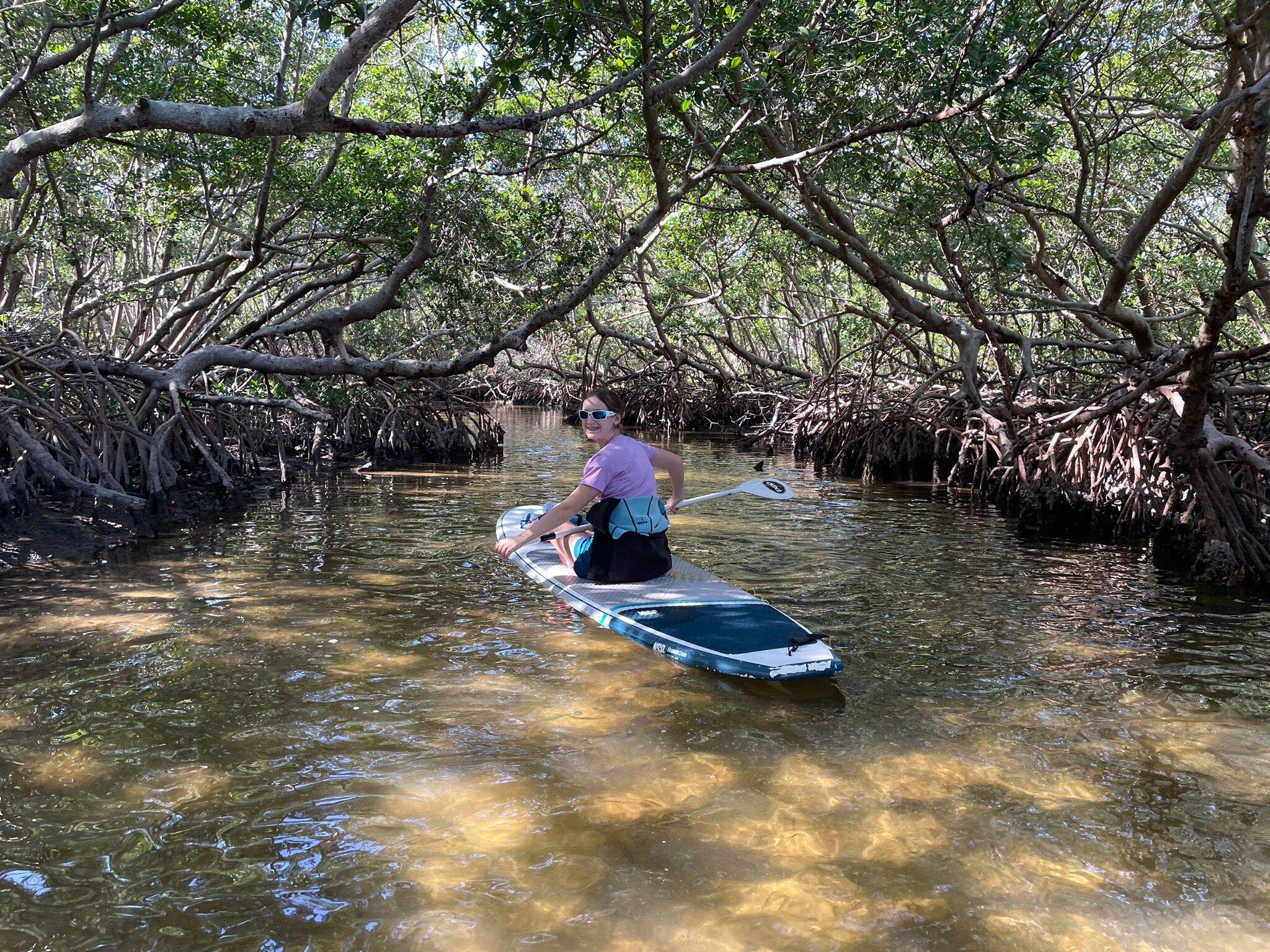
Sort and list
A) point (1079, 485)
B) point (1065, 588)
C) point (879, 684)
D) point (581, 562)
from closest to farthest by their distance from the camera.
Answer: point (879, 684) < point (581, 562) < point (1065, 588) < point (1079, 485)

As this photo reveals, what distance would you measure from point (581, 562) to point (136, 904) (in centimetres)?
304

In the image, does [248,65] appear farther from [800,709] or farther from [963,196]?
[800,709]

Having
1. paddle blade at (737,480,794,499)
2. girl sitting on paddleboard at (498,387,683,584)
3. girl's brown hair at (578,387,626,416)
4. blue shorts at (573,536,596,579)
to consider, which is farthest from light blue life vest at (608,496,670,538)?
paddle blade at (737,480,794,499)

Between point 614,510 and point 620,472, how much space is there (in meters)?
0.25

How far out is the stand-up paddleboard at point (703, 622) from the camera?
12.2 feet

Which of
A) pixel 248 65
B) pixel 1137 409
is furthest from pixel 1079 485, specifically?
pixel 248 65

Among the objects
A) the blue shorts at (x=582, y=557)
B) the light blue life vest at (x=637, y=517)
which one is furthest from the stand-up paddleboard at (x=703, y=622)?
the light blue life vest at (x=637, y=517)

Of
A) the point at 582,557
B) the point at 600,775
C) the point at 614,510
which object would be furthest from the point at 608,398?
the point at 600,775

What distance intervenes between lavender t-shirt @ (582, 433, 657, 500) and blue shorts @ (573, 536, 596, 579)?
47 cm

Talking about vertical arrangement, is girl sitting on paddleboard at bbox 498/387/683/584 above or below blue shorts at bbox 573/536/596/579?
above

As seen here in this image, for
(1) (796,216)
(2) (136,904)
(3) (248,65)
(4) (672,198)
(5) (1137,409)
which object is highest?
(3) (248,65)

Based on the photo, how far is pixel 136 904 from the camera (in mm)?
2256

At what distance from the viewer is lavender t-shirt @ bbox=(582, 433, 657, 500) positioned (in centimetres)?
457

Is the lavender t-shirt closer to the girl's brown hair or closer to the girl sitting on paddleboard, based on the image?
the girl sitting on paddleboard
